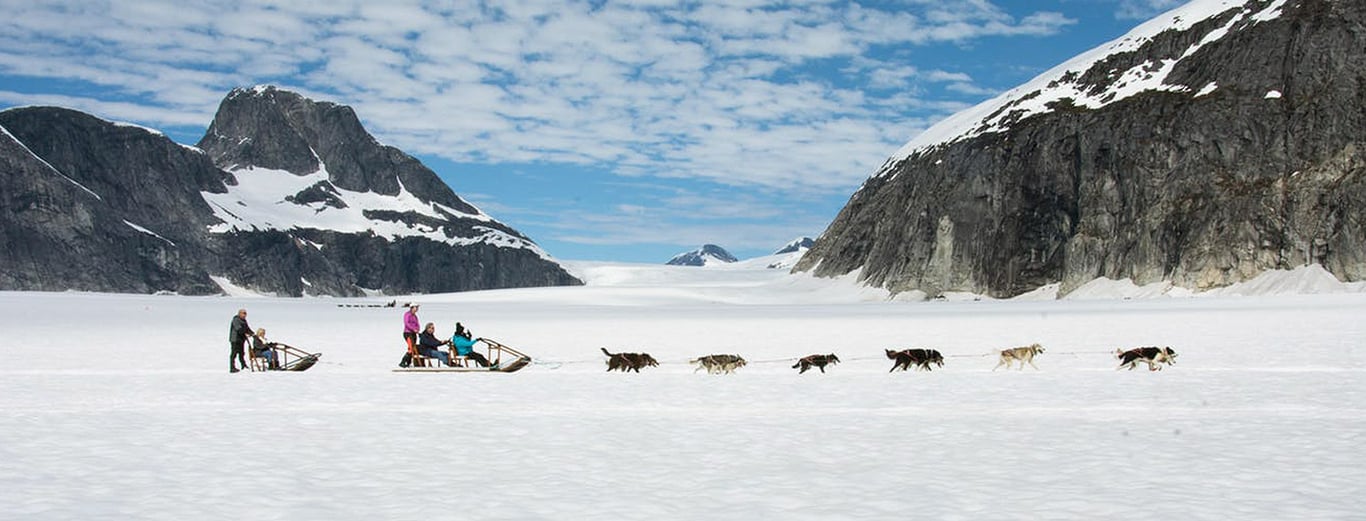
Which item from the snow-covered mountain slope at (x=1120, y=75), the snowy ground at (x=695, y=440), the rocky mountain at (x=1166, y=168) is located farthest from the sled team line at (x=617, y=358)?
the snow-covered mountain slope at (x=1120, y=75)

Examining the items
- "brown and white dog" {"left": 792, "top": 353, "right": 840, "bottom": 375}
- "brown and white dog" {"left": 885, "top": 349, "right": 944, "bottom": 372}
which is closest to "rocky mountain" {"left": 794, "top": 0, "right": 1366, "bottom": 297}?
"brown and white dog" {"left": 885, "top": 349, "right": 944, "bottom": 372}

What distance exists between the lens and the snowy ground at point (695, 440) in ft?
30.2

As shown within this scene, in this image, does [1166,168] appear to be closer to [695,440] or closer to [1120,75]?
[1120,75]

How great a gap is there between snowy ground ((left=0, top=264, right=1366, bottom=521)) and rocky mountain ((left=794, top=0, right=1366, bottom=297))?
6106cm

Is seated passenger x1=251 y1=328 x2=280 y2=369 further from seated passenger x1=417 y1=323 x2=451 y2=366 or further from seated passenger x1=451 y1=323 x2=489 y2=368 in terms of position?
seated passenger x1=451 y1=323 x2=489 y2=368

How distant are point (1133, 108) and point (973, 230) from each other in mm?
19039

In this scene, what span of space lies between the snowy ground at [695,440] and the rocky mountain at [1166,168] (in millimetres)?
61061

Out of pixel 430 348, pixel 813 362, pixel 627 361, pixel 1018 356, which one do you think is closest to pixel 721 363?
pixel 813 362

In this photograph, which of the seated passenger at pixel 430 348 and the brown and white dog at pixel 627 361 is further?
the seated passenger at pixel 430 348

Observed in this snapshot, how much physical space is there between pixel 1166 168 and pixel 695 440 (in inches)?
3528

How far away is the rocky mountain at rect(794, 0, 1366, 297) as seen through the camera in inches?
3191

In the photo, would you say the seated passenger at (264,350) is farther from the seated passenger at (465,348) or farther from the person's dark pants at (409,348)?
the seated passenger at (465,348)

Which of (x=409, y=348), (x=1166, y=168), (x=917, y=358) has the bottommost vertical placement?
(x=917, y=358)

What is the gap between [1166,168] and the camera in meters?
91.1
